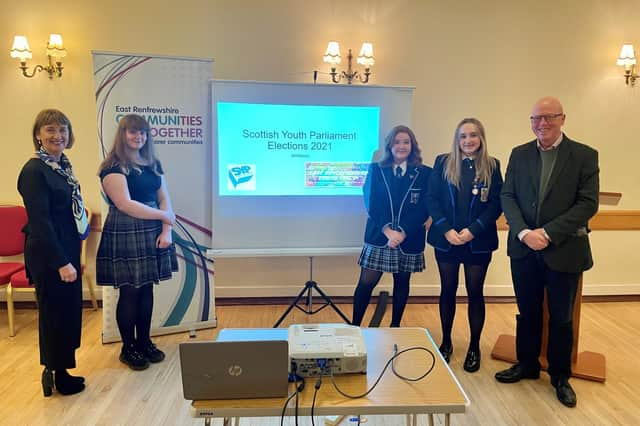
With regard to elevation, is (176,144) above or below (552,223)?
above

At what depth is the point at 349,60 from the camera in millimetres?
3756

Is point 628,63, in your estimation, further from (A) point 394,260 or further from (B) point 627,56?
(A) point 394,260

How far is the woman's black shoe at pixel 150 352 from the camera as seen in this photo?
278 cm

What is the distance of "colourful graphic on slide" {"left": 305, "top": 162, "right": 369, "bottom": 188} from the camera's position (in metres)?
3.29

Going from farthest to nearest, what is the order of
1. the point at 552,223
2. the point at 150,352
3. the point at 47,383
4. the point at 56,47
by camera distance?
the point at 56,47
the point at 150,352
the point at 47,383
the point at 552,223

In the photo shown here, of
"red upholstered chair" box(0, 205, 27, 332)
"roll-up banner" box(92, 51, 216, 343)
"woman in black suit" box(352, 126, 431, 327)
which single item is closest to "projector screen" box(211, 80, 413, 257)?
"roll-up banner" box(92, 51, 216, 343)

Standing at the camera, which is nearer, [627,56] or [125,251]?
[125,251]

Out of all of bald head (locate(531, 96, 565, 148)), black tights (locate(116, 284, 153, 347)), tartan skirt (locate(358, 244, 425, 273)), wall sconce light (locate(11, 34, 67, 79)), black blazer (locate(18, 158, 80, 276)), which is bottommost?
black tights (locate(116, 284, 153, 347))

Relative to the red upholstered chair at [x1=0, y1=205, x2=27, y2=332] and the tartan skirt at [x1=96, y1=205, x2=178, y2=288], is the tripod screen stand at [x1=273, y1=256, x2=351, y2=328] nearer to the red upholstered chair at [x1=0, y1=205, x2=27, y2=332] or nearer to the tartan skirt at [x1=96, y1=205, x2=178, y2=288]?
the tartan skirt at [x1=96, y1=205, x2=178, y2=288]

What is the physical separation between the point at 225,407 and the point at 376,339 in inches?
24.6

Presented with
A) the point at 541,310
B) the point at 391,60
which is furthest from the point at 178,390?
the point at 391,60

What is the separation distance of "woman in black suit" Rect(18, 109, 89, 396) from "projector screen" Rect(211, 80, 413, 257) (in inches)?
41.3

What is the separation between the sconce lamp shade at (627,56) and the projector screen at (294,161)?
2050 millimetres

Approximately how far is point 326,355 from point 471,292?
1.70 m
